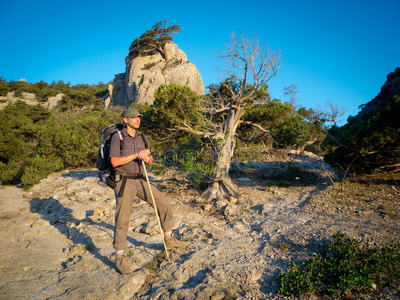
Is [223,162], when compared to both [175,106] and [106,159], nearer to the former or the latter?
[175,106]

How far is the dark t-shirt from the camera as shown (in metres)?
3.46

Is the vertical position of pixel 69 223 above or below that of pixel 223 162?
below

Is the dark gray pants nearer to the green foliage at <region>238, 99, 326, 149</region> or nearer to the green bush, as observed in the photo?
the green foliage at <region>238, 99, 326, 149</region>

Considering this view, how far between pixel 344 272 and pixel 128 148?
348 centimetres

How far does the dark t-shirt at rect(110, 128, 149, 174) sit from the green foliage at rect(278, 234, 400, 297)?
2.67 metres

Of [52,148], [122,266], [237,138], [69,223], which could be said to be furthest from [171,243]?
[52,148]

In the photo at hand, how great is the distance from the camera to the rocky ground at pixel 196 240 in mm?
3035

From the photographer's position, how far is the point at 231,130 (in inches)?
315

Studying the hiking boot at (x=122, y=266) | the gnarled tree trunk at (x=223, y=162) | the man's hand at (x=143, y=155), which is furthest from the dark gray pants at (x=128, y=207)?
the gnarled tree trunk at (x=223, y=162)

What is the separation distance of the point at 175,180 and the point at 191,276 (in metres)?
6.11

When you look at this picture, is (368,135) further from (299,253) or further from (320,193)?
(299,253)

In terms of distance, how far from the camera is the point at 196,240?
14.6 ft

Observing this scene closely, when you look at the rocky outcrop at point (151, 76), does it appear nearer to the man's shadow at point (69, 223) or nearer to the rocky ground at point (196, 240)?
the man's shadow at point (69, 223)

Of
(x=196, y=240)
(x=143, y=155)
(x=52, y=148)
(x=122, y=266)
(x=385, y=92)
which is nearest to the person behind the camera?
Answer: (x=122, y=266)
